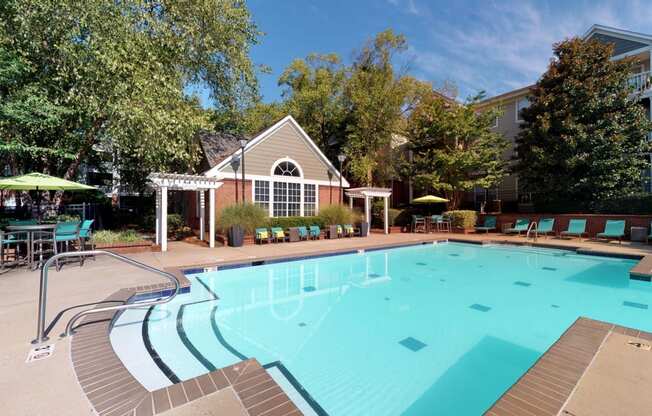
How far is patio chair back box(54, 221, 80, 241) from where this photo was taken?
7285 mm

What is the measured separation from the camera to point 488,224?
16969 millimetres

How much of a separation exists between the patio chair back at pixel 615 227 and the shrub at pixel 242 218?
1484 cm

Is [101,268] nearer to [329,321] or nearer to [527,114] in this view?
[329,321]

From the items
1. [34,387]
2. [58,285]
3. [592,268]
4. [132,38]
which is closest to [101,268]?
[58,285]

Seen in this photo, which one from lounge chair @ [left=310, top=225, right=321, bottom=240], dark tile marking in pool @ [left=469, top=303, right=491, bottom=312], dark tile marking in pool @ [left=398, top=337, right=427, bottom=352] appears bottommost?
dark tile marking in pool @ [left=398, top=337, right=427, bottom=352]

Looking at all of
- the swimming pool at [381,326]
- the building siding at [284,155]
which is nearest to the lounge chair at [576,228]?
the swimming pool at [381,326]

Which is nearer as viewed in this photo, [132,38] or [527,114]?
[132,38]

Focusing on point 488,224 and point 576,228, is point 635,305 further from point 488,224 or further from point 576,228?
point 488,224

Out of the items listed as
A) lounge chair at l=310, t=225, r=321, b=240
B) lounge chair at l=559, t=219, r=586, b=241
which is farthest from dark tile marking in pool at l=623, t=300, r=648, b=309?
lounge chair at l=310, t=225, r=321, b=240

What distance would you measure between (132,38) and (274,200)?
862 centimetres

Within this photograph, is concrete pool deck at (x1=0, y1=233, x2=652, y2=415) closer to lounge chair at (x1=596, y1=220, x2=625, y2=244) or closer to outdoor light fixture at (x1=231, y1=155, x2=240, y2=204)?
lounge chair at (x1=596, y1=220, x2=625, y2=244)

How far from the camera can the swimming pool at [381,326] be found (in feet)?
11.3

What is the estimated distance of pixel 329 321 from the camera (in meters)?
5.32

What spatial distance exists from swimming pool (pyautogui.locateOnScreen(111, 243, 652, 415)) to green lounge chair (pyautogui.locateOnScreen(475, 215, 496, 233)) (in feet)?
24.8
